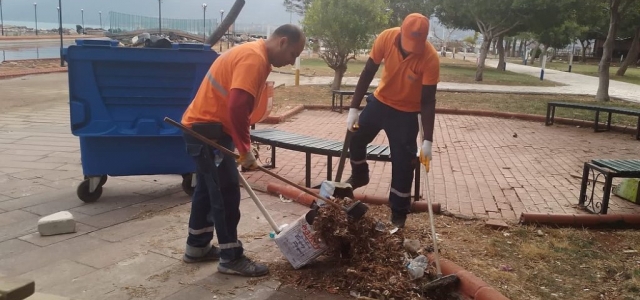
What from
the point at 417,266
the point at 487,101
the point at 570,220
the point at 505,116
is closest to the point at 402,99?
the point at 417,266

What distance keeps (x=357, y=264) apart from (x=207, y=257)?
1.04 metres

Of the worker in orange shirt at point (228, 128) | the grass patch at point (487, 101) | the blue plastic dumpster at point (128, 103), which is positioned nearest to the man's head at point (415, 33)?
the worker in orange shirt at point (228, 128)

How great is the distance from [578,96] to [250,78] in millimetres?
15523

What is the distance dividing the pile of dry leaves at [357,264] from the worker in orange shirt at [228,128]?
14.1 inches

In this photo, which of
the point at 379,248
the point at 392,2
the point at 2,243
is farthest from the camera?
the point at 392,2

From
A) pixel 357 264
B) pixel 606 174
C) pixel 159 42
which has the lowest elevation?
pixel 357 264

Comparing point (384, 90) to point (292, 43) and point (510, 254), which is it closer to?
point (292, 43)

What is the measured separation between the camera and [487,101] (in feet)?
45.7

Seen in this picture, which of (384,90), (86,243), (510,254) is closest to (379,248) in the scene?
(510,254)

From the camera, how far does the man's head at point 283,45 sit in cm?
341

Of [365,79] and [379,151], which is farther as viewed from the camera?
[379,151]

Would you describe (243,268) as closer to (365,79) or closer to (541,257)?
(365,79)

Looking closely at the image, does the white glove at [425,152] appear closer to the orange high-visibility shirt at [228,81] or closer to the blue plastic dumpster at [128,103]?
the orange high-visibility shirt at [228,81]

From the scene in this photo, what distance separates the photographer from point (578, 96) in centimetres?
1647
